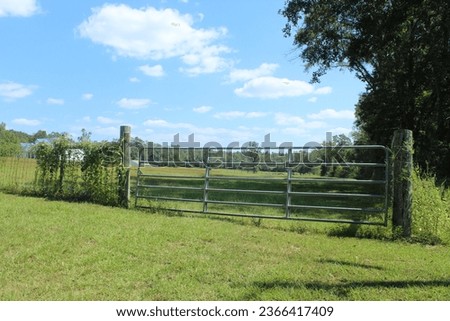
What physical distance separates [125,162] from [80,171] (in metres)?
1.73

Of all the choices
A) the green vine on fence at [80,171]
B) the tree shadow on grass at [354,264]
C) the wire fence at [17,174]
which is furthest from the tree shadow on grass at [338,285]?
the wire fence at [17,174]

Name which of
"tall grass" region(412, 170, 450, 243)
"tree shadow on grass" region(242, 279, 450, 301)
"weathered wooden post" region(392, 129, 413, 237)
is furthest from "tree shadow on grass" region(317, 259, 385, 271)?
"tall grass" region(412, 170, 450, 243)

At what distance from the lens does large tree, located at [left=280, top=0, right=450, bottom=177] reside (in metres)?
16.1

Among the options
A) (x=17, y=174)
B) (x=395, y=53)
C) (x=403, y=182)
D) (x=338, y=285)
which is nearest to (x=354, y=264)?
(x=338, y=285)

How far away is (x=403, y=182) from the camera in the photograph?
7.97 meters

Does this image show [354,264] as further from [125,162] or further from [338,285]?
[125,162]

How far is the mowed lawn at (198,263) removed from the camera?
4465 millimetres

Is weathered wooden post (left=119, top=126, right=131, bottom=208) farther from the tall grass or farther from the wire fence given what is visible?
the tall grass

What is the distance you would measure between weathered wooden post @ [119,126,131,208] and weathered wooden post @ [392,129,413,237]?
6.61 m

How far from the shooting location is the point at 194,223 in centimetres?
841

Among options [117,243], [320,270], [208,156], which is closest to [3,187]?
[208,156]

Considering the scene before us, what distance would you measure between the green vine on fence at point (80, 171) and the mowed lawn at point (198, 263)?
3.04m

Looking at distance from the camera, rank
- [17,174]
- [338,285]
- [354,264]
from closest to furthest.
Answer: [338,285]
[354,264]
[17,174]

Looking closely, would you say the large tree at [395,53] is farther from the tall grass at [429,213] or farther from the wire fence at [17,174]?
the wire fence at [17,174]
